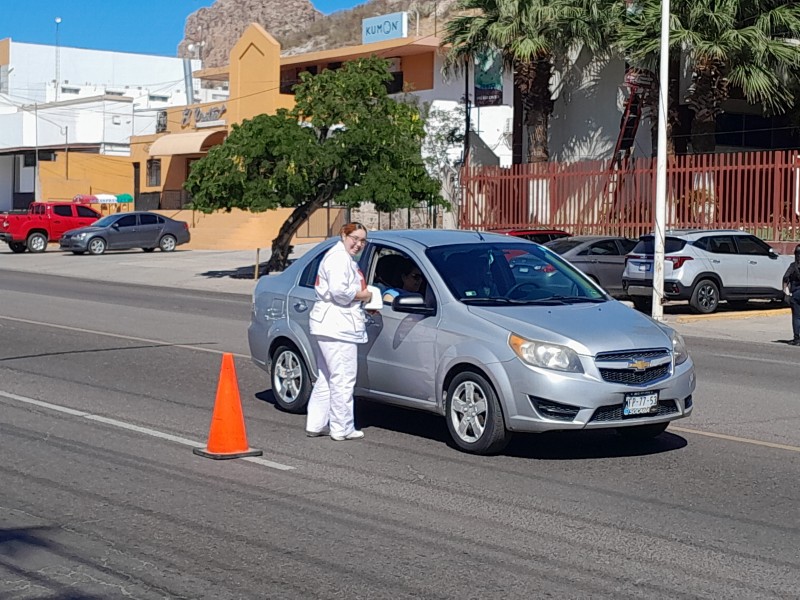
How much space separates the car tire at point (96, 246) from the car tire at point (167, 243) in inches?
92.9

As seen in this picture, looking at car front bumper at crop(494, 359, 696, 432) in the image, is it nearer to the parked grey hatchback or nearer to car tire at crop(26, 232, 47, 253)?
the parked grey hatchback

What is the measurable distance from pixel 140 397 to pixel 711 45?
22456mm

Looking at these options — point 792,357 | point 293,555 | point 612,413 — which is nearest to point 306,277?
point 612,413

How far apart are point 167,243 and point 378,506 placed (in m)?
40.1

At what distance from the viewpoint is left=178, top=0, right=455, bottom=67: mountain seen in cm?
10305

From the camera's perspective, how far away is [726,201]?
29047 mm

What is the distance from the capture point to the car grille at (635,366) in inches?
343

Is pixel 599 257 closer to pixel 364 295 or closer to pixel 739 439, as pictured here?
pixel 739 439

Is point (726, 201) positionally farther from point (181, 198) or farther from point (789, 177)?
point (181, 198)

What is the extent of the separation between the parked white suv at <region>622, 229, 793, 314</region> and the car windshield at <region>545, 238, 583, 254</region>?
→ 5.18 feet

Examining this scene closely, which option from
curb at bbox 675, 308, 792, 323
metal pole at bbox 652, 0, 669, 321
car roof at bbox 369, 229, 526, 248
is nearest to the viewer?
car roof at bbox 369, 229, 526, 248

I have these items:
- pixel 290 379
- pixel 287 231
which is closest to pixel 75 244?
pixel 287 231

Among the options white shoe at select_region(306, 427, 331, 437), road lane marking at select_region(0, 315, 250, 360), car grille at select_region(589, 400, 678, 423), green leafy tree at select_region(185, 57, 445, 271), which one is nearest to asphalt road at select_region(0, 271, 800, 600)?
white shoe at select_region(306, 427, 331, 437)

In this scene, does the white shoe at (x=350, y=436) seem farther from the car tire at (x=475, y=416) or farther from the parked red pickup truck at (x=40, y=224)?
the parked red pickup truck at (x=40, y=224)
